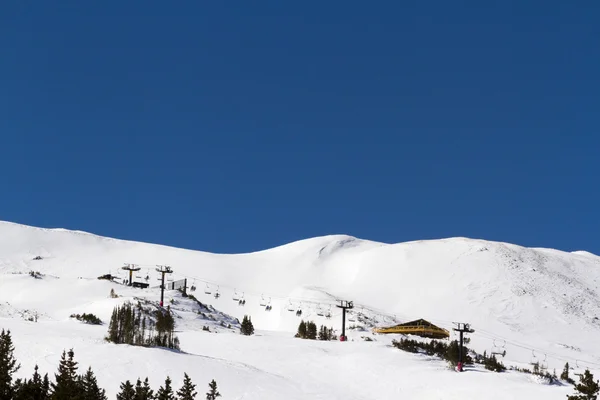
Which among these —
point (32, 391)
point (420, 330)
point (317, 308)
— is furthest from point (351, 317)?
point (32, 391)

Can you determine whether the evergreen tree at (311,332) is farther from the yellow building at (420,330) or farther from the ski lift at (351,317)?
the ski lift at (351,317)

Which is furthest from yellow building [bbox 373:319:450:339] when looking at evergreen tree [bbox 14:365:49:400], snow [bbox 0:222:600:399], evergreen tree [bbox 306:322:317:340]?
evergreen tree [bbox 14:365:49:400]

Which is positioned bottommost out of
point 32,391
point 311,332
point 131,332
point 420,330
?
point 32,391

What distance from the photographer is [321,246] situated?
13275 centimetres

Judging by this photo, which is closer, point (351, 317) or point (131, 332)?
point (131, 332)

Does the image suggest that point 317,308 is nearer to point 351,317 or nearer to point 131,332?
point 351,317

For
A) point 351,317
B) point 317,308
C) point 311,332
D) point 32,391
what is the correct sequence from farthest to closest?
point 317,308 → point 351,317 → point 311,332 → point 32,391

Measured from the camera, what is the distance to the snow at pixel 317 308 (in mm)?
33625

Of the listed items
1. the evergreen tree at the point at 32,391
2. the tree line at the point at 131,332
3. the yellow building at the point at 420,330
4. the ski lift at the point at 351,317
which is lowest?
the evergreen tree at the point at 32,391

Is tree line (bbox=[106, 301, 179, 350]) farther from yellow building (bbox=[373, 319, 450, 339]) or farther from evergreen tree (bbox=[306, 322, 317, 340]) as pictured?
yellow building (bbox=[373, 319, 450, 339])

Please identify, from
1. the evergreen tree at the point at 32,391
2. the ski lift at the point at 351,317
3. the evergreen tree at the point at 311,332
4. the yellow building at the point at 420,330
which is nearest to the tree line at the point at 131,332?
the evergreen tree at the point at 32,391

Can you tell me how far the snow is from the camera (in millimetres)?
33625

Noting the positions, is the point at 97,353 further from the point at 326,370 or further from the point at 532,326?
the point at 532,326

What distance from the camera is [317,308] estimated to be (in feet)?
266
